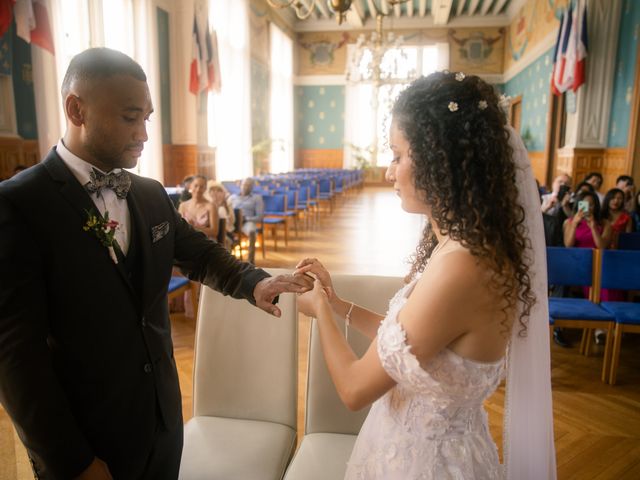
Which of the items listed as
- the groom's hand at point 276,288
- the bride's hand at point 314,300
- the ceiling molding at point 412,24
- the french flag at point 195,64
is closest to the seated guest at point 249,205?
the french flag at point 195,64

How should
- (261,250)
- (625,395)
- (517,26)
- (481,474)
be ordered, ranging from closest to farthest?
(481,474) < (625,395) < (261,250) < (517,26)

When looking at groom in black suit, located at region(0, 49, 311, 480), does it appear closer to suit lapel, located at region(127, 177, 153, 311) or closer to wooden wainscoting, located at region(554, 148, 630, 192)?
suit lapel, located at region(127, 177, 153, 311)

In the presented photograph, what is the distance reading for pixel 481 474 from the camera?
1.29 metres

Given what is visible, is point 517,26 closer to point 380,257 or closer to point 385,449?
point 380,257

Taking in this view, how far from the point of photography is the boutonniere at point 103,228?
47.5 inches

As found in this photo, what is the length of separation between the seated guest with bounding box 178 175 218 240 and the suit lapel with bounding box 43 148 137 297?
4103 millimetres

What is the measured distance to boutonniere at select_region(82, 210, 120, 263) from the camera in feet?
3.96

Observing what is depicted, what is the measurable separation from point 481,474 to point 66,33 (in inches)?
317

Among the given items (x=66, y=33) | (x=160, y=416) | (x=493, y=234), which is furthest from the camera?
(x=66, y=33)

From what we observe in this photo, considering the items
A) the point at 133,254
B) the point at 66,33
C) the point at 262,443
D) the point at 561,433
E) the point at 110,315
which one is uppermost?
the point at 66,33

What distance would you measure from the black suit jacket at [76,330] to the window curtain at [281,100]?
16.5 meters

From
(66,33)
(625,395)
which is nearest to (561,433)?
(625,395)

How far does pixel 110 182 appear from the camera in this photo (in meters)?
1.33

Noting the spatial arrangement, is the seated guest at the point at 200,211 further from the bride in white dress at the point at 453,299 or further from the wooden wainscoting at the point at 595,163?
the wooden wainscoting at the point at 595,163
